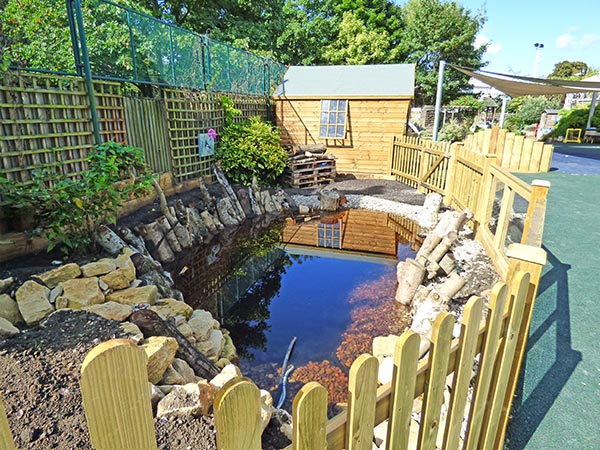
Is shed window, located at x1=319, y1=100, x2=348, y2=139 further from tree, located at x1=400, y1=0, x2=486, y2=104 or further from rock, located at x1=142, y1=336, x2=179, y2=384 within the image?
tree, located at x1=400, y1=0, x2=486, y2=104

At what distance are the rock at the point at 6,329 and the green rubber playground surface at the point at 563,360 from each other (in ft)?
9.82

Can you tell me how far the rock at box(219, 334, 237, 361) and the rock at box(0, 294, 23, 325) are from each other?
1.66 meters

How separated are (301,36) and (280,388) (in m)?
17.1

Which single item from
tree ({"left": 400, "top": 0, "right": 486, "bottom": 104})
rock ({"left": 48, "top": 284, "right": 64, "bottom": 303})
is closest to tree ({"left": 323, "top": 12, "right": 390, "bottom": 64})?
tree ({"left": 400, "top": 0, "right": 486, "bottom": 104})

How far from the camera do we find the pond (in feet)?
11.4

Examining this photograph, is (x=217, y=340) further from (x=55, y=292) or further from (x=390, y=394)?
(x=390, y=394)

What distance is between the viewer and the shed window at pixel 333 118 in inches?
412

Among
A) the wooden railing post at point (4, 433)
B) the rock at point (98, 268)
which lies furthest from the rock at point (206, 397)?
the rock at point (98, 268)

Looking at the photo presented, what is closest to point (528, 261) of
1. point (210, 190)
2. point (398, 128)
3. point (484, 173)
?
point (484, 173)

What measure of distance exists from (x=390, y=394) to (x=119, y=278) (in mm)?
3366

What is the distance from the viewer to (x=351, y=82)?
10773 millimetres

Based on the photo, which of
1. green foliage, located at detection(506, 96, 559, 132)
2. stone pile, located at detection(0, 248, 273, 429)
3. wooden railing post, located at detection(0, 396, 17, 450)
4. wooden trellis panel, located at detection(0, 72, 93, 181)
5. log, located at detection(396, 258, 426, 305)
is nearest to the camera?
wooden railing post, located at detection(0, 396, 17, 450)

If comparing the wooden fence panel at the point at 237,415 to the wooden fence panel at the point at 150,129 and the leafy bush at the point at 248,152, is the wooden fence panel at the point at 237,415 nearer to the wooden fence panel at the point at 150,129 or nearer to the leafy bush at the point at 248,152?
the wooden fence panel at the point at 150,129

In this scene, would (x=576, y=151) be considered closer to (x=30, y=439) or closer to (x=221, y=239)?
(x=221, y=239)
